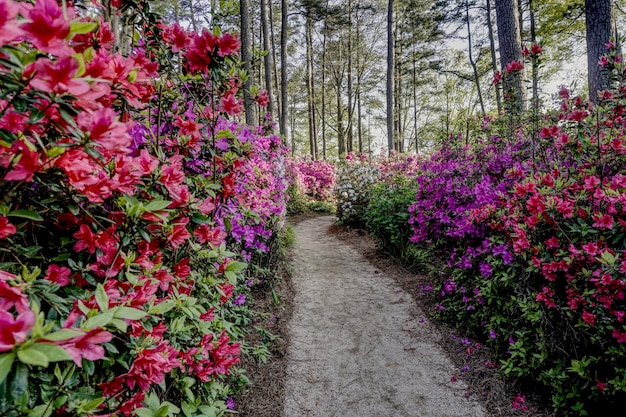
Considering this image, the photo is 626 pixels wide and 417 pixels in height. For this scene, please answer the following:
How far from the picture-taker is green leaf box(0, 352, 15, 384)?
1.77ft

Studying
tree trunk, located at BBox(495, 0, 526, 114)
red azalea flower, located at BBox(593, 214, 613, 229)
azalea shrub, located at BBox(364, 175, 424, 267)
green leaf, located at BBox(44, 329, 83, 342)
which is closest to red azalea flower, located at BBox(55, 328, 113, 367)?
green leaf, located at BBox(44, 329, 83, 342)

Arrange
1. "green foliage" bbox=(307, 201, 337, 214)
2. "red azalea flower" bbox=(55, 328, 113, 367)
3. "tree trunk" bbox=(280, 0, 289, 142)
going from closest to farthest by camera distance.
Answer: "red azalea flower" bbox=(55, 328, 113, 367) < "tree trunk" bbox=(280, 0, 289, 142) < "green foliage" bbox=(307, 201, 337, 214)

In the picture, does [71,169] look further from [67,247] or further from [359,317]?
[359,317]

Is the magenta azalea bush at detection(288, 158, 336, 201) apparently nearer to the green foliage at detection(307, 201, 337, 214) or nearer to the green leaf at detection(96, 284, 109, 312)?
the green foliage at detection(307, 201, 337, 214)

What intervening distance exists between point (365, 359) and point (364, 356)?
0.16ft

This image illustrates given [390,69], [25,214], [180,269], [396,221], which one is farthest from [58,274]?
[390,69]

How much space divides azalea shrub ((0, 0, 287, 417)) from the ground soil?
142cm

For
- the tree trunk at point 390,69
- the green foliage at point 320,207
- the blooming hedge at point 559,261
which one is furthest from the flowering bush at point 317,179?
the blooming hedge at point 559,261

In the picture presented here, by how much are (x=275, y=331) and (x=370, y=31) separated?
17.6 meters

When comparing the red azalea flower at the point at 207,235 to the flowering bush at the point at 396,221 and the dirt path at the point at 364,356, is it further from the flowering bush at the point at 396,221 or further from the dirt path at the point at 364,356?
the flowering bush at the point at 396,221

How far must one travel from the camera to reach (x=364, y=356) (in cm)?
339

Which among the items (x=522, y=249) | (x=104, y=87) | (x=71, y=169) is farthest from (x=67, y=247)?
(x=522, y=249)

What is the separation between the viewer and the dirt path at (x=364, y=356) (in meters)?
2.76

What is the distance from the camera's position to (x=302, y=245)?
279 inches
